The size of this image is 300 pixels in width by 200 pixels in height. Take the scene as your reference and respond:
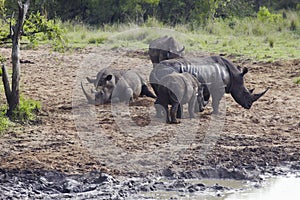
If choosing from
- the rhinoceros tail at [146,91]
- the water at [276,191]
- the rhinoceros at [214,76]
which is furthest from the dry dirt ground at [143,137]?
the water at [276,191]

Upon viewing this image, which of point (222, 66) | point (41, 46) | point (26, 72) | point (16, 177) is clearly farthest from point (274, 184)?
point (41, 46)

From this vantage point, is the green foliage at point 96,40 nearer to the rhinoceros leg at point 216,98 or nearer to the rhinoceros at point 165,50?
the rhinoceros at point 165,50

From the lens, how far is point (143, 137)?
1125 centimetres

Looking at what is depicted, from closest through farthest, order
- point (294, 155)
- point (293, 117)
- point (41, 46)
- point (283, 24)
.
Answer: point (294, 155) → point (293, 117) → point (41, 46) → point (283, 24)

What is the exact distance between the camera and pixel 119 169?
9.63 m

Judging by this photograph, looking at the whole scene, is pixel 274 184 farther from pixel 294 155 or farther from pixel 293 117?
pixel 293 117

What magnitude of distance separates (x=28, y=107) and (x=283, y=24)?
49.1 feet

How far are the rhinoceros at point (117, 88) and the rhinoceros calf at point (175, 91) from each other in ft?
5.84

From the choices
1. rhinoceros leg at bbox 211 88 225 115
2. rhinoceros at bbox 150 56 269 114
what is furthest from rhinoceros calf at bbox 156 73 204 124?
rhinoceros leg at bbox 211 88 225 115

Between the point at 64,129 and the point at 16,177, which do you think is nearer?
the point at 16,177

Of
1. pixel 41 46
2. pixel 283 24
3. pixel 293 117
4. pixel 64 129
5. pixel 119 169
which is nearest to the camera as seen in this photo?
pixel 119 169

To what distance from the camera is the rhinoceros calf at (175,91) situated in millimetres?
11891

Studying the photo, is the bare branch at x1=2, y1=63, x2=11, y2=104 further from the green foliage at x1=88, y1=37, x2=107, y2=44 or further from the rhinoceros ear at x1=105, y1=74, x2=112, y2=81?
the green foliage at x1=88, y1=37, x2=107, y2=44

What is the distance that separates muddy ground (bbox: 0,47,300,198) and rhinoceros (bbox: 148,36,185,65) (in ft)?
5.09
